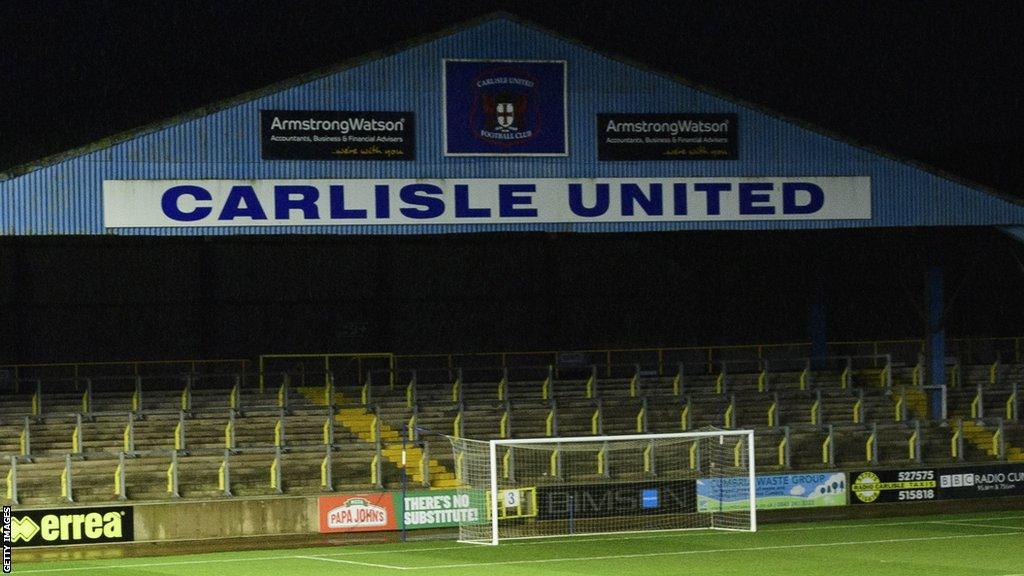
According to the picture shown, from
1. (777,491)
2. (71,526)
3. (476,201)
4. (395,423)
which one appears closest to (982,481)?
(777,491)

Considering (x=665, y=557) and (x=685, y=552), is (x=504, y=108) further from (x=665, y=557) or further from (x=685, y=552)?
(x=665, y=557)

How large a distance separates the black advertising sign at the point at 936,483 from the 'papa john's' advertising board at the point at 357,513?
10.6 metres

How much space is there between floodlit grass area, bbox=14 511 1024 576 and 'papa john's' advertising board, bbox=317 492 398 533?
73 centimetres

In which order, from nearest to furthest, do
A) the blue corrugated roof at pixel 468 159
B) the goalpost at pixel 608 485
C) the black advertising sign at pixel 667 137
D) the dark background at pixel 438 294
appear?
the goalpost at pixel 608 485 < the blue corrugated roof at pixel 468 159 < the black advertising sign at pixel 667 137 < the dark background at pixel 438 294

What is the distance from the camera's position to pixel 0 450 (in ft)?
110

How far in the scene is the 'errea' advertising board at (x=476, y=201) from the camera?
32.8 metres

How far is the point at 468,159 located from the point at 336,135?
2828 mm

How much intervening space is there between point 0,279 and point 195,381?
5915mm

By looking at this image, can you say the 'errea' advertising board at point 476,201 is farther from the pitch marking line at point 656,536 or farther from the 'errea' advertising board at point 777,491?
the pitch marking line at point 656,536

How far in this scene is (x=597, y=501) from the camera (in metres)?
31.8

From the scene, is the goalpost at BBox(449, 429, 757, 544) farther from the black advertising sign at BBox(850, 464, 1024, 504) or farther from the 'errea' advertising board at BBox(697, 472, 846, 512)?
the black advertising sign at BBox(850, 464, 1024, 504)

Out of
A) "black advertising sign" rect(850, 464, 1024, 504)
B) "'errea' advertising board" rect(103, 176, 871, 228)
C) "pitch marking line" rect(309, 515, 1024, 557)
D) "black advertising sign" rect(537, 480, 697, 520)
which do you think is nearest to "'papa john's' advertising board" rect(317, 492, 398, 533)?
"pitch marking line" rect(309, 515, 1024, 557)

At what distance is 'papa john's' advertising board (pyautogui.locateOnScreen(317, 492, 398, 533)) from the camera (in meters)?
31.6

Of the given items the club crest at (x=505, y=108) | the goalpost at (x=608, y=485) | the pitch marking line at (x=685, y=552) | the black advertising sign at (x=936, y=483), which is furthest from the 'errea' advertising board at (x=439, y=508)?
the black advertising sign at (x=936, y=483)
